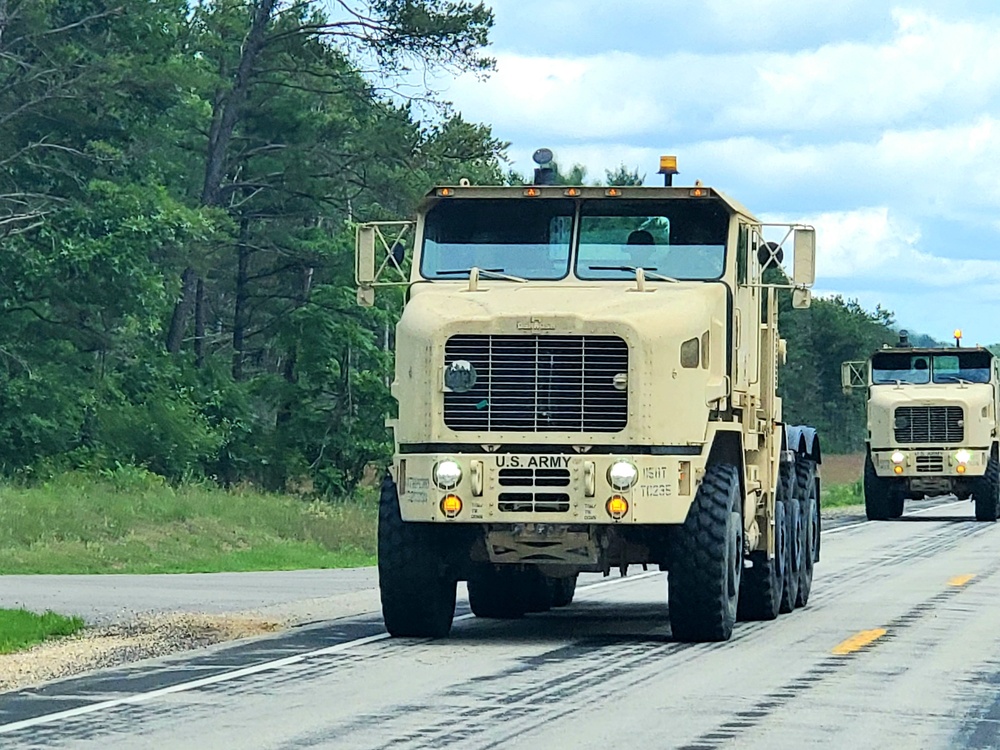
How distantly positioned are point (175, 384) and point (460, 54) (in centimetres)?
930

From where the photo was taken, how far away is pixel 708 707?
11.6 metres

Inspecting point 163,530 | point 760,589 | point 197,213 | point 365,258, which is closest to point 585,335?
point 365,258

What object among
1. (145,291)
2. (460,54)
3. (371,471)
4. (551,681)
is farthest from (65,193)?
(551,681)

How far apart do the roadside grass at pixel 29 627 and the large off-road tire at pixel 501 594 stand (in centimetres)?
341

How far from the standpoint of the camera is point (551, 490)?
15.0m

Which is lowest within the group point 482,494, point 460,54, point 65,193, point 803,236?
point 482,494

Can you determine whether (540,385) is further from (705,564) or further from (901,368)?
(901,368)

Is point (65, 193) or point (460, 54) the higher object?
point (460, 54)

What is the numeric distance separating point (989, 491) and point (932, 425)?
67.5 inches

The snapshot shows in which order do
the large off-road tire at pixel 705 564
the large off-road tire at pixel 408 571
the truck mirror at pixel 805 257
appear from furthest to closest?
the truck mirror at pixel 805 257 → the large off-road tire at pixel 408 571 → the large off-road tire at pixel 705 564

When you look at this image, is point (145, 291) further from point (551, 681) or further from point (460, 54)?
point (551, 681)

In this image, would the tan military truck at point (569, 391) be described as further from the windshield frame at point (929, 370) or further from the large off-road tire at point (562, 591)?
the windshield frame at point (929, 370)

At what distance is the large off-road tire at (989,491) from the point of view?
1602 inches

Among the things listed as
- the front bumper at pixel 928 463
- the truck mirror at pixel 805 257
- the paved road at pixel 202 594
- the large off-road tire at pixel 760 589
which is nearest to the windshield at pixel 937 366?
the front bumper at pixel 928 463
